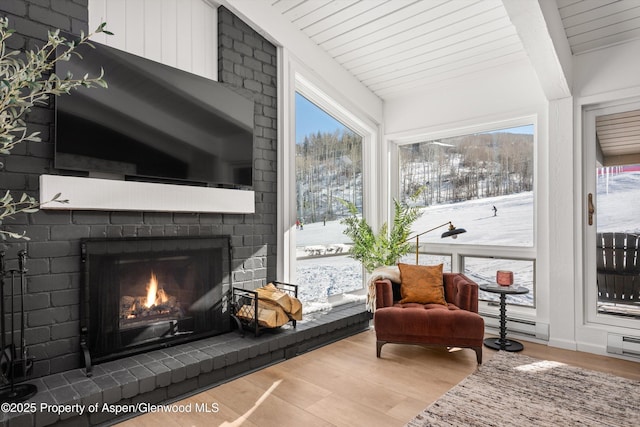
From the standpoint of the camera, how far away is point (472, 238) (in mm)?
4348

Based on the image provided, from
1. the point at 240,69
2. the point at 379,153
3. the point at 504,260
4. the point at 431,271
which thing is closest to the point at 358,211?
the point at 379,153

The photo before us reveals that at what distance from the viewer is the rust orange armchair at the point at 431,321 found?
3131mm

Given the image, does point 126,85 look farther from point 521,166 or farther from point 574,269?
point 574,269

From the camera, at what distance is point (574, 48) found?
138 inches

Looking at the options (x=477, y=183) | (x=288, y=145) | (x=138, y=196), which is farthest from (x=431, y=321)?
(x=138, y=196)

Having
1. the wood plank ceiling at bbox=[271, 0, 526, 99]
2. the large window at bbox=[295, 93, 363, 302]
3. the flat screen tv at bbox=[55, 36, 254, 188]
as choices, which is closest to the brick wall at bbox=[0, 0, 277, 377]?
the flat screen tv at bbox=[55, 36, 254, 188]

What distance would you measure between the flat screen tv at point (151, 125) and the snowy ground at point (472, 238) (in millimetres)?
1197

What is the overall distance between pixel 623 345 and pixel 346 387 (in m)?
2.44

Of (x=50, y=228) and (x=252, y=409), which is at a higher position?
(x=50, y=228)

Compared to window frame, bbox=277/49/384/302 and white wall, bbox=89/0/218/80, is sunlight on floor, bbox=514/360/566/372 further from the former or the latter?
white wall, bbox=89/0/218/80

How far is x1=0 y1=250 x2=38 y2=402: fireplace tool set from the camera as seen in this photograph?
6.68 feet

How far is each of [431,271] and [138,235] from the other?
8.30ft

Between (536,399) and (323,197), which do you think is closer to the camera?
(536,399)

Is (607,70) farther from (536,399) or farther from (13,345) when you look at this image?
(13,345)
